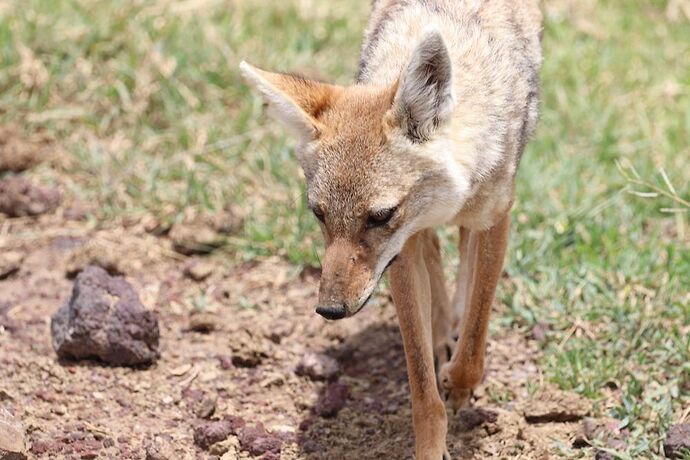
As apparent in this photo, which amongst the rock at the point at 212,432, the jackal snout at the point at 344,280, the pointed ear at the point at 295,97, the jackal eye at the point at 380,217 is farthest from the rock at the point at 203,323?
the jackal eye at the point at 380,217

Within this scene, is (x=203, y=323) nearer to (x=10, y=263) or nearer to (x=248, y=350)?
(x=248, y=350)

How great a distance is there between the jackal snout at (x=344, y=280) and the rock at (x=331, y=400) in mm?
1174

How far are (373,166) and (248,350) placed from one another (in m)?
1.72

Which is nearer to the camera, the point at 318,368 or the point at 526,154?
the point at 318,368

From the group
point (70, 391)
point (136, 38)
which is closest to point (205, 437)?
point (70, 391)

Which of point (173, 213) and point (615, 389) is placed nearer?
point (615, 389)

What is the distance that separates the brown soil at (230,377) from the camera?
516 cm

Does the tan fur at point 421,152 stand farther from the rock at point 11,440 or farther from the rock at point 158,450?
the rock at point 11,440

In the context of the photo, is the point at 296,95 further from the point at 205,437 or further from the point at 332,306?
the point at 205,437

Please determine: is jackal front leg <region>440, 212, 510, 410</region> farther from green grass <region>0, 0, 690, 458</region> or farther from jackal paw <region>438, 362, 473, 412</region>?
green grass <region>0, 0, 690, 458</region>

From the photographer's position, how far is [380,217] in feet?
14.6

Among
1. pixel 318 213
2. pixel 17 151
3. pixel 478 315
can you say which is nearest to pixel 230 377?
pixel 478 315

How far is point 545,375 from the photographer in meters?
5.62

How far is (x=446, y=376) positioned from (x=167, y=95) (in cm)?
346
